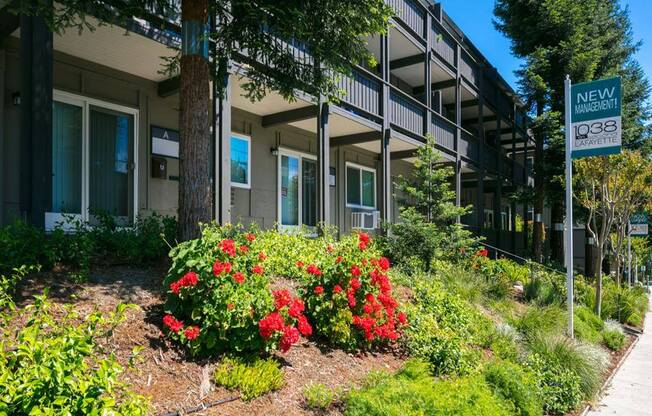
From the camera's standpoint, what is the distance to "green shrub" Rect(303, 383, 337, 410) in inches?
144

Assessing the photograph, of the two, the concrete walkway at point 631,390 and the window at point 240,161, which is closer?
the concrete walkway at point 631,390

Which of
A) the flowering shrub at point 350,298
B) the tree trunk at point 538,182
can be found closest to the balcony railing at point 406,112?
the tree trunk at point 538,182

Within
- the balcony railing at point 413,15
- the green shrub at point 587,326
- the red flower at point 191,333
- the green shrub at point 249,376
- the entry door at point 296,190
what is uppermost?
the balcony railing at point 413,15

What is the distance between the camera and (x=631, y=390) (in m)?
6.43

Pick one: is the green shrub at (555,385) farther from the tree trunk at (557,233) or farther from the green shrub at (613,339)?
the tree trunk at (557,233)

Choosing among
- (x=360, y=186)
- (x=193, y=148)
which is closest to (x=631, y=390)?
(x=193, y=148)

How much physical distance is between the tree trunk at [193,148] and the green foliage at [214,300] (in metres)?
0.85

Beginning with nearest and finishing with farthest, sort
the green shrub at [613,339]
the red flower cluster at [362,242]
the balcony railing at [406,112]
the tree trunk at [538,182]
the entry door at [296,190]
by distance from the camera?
the red flower cluster at [362,242] → the green shrub at [613,339] → the entry door at [296,190] → the balcony railing at [406,112] → the tree trunk at [538,182]

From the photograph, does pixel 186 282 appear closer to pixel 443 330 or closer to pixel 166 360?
pixel 166 360

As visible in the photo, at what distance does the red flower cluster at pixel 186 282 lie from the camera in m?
3.76

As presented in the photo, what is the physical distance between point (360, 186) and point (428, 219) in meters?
3.69

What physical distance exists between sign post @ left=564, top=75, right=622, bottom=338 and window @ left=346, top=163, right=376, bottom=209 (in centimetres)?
669

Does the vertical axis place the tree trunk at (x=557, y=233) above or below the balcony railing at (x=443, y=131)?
below

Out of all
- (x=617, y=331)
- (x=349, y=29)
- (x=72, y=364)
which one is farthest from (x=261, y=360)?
(x=617, y=331)
